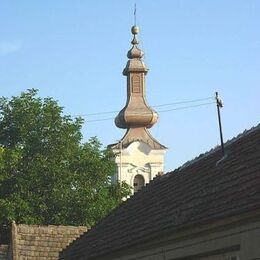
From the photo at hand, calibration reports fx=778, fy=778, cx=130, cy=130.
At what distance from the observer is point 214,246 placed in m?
11.8

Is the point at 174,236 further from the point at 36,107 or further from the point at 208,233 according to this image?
the point at 36,107

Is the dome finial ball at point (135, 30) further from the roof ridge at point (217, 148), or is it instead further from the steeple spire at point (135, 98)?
the roof ridge at point (217, 148)

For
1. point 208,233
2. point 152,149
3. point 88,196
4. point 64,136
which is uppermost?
point 152,149

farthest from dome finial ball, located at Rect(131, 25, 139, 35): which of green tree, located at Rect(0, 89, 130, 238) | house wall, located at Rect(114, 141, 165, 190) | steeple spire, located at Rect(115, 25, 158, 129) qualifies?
green tree, located at Rect(0, 89, 130, 238)

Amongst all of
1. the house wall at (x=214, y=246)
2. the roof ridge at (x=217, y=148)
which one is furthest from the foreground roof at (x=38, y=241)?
the house wall at (x=214, y=246)

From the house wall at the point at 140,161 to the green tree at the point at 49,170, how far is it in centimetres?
2162

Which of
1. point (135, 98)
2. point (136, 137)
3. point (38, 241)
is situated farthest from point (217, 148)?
point (135, 98)

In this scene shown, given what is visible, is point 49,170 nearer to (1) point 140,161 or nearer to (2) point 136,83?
(1) point 140,161

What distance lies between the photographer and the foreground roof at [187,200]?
38.2 ft

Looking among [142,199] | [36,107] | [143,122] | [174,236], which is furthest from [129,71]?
[174,236]

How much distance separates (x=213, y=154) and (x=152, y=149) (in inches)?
2100

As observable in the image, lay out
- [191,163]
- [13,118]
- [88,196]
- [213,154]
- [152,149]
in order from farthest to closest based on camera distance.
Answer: [152,149]
[13,118]
[88,196]
[191,163]
[213,154]

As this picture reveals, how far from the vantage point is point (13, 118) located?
45125mm

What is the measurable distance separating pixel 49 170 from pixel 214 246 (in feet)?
102
